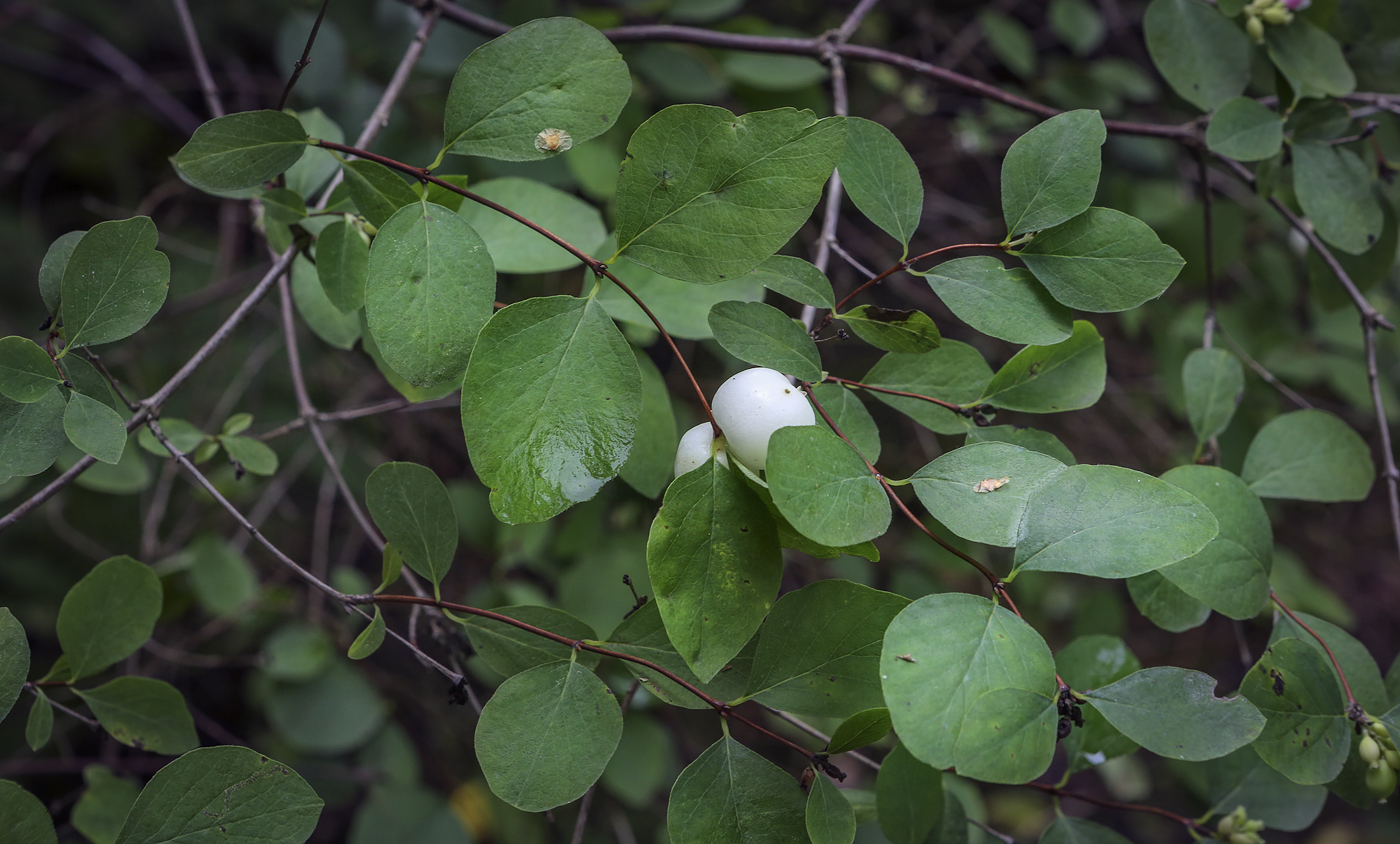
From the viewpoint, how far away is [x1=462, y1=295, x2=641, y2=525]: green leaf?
0.51m

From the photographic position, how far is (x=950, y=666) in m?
0.50

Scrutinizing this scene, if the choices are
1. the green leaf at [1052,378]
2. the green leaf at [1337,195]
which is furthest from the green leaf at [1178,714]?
the green leaf at [1337,195]

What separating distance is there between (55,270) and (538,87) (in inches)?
15.4

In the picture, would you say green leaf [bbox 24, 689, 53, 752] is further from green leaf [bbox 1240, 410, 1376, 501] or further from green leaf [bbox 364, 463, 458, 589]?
green leaf [bbox 1240, 410, 1376, 501]

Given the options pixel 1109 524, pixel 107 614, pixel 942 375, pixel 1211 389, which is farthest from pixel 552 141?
pixel 1211 389

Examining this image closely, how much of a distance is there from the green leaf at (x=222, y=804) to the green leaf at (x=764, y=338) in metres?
0.43

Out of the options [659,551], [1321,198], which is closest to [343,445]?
[659,551]

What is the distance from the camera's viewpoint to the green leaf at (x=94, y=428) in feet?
1.90

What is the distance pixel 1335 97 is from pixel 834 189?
574 mm

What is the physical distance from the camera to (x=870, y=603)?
58cm

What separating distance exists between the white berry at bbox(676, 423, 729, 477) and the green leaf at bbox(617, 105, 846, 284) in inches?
4.4

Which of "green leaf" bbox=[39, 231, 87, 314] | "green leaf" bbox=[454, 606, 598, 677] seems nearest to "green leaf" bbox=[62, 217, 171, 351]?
"green leaf" bbox=[39, 231, 87, 314]

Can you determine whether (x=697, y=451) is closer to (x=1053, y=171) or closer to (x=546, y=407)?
(x=546, y=407)

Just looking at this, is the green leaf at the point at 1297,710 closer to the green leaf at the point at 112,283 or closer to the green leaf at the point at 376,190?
the green leaf at the point at 376,190
